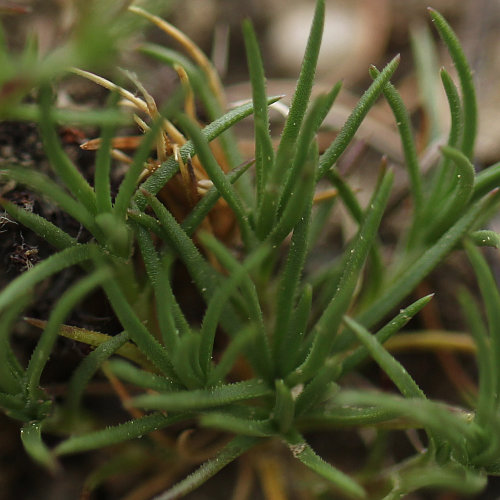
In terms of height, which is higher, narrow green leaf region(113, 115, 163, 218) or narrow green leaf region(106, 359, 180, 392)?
narrow green leaf region(113, 115, 163, 218)

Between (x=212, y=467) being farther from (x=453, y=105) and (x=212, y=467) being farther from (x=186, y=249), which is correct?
(x=453, y=105)

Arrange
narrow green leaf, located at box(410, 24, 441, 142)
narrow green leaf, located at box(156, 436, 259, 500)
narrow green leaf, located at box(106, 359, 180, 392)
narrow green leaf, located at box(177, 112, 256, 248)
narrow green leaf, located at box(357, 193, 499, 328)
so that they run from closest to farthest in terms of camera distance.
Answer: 1. narrow green leaf, located at box(106, 359, 180, 392)
2. narrow green leaf, located at box(177, 112, 256, 248)
3. narrow green leaf, located at box(156, 436, 259, 500)
4. narrow green leaf, located at box(357, 193, 499, 328)
5. narrow green leaf, located at box(410, 24, 441, 142)

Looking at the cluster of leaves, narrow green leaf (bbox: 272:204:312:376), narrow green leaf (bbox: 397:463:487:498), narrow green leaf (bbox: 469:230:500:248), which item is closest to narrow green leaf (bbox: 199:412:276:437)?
the cluster of leaves

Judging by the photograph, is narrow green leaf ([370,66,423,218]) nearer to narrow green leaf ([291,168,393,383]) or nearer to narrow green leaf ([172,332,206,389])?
narrow green leaf ([291,168,393,383])

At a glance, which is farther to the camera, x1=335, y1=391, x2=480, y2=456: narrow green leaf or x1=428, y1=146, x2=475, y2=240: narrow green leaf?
x1=428, y1=146, x2=475, y2=240: narrow green leaf

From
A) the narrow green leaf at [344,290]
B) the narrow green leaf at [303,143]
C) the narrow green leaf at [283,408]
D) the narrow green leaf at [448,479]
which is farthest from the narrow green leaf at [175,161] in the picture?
the narrow green leaf at [448,479]

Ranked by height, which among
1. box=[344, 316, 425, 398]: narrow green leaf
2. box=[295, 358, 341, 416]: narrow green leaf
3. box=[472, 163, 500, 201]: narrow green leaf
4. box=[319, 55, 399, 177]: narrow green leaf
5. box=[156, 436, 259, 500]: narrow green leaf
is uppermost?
box=[319, 55, 399, 177]: narrow green leaf

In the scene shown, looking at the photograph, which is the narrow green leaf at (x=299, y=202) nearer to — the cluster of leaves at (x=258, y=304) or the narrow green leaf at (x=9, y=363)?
the cluster of leaves at (x=258, y=304)

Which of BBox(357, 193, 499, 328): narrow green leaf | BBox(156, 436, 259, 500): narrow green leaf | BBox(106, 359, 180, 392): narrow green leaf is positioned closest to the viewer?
BBox(106, 359, 180, 392): narrow green leaf
